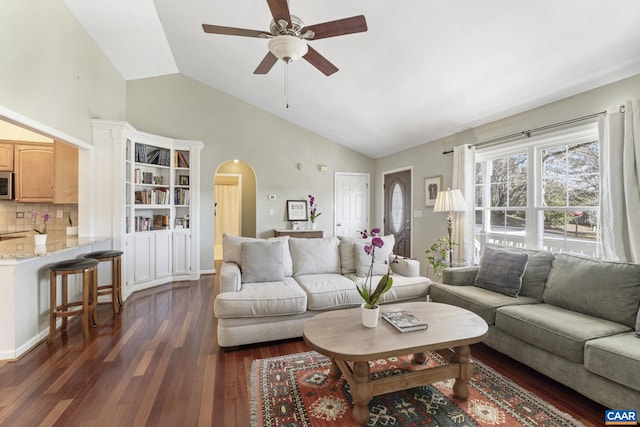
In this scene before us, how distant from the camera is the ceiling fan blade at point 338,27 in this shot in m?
1.96

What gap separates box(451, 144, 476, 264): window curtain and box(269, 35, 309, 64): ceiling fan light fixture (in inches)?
109

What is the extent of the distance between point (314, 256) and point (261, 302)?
3.31ft

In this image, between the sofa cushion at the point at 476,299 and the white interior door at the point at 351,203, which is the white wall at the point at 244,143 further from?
the sofa cushion at the point at 476,299

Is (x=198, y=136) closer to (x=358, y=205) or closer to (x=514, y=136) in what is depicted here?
(x=358, y=205)

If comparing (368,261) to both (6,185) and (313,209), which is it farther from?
(6,185)

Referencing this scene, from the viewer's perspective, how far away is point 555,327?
1.96 meters

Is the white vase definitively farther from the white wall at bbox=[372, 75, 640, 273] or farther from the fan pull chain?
the white wall at bbox=[372, 75, 640, 273]

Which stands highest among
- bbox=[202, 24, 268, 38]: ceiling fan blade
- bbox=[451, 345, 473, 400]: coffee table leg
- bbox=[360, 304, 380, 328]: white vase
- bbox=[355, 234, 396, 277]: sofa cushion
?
bbox=[202, 24, 268, 38]: ceiling fan blade

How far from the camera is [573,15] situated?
2.15 metres

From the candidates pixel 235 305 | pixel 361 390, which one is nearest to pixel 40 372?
pixel 235 305

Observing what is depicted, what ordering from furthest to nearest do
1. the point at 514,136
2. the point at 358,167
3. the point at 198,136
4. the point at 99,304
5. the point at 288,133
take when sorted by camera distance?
the point at 358,167 < the point at 288,133 < the point at 198,136 < the point at 99,304 < the point at 514,136

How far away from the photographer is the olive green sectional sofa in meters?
1.68

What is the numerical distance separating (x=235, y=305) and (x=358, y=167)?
4.62m

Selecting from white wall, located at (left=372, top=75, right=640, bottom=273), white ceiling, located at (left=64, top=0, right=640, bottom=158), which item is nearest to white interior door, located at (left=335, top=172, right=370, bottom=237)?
white wall, located at (left=372, top=75, right=640, bottom=273)
